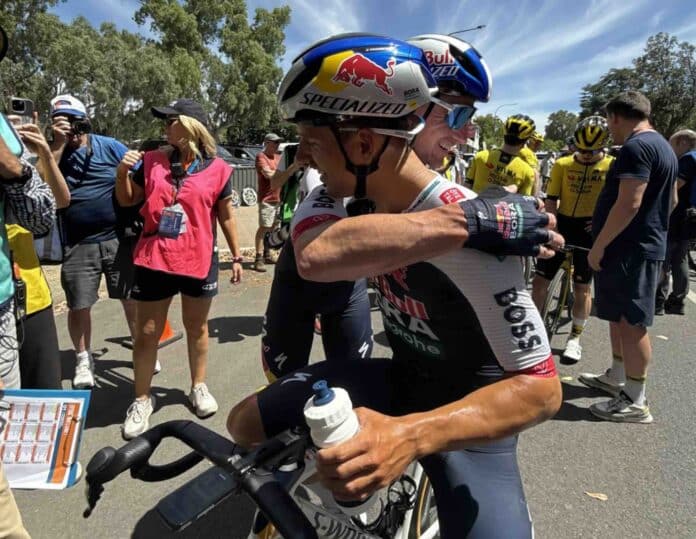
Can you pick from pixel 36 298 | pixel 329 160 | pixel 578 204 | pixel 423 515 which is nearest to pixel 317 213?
pixel 329 160

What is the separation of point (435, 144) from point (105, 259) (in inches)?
129

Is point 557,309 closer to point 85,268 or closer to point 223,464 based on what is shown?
point 85,268

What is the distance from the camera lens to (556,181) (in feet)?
17.0

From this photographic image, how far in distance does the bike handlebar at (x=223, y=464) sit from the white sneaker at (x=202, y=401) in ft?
8.45

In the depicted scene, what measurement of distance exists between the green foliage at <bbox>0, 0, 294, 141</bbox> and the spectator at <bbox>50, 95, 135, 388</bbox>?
2661 centimetres

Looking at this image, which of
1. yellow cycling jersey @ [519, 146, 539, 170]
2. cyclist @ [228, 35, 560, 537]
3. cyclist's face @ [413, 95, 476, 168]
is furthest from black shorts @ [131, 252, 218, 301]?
yellow cycling jersey @ [519, 146, 539, 170]

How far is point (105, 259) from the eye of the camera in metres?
4.13

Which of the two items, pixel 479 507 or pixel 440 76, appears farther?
pixel 440 76

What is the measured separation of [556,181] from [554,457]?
311 cm

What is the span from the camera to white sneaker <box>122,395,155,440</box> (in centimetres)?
330

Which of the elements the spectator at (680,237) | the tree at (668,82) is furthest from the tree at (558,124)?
the spectator at (680,237)

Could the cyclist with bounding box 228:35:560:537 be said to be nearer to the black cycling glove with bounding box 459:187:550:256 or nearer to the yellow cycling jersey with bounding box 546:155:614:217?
the black cycling glove with bounding box 459:187:550:256

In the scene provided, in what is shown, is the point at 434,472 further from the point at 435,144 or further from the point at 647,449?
the point at 647,449

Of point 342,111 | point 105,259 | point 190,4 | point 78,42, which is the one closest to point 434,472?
point 342,111
